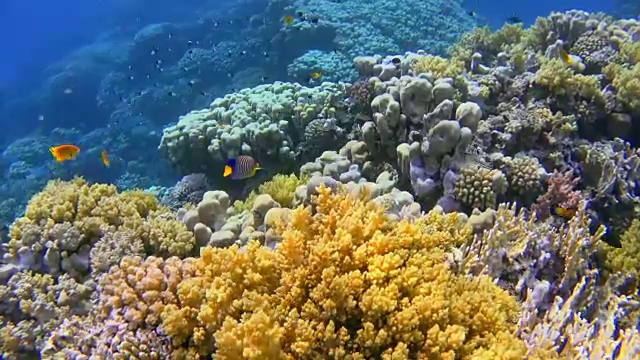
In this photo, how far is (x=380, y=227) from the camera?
318cm

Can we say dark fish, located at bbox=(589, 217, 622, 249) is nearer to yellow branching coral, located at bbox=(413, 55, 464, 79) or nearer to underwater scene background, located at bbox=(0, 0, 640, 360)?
underwater scene background, located at bbox=(0, 0, 640, 360)

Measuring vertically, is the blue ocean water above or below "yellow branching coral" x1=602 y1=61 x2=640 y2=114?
above

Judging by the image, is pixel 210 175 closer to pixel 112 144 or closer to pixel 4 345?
pixel 4 345

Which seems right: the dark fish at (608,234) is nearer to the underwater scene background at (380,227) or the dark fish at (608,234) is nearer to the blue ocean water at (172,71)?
the underwater scene background at (380,227)

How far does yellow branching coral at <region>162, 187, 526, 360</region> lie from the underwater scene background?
1 cm

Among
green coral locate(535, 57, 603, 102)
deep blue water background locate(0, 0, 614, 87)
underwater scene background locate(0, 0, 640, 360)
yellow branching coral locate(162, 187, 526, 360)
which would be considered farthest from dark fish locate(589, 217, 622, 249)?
deep blue water background locate(0, 0, 614, 87)

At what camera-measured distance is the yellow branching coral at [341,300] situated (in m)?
2.53

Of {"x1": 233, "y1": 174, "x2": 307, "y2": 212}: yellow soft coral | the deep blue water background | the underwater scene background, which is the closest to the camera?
the underwater scene background

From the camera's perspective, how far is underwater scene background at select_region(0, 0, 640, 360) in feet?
8.90

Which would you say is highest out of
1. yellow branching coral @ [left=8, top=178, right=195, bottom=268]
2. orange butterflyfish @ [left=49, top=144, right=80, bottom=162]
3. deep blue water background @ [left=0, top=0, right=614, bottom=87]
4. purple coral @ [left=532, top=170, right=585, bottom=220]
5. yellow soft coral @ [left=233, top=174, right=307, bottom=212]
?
deep blue water background @ [left=0, top=0, right=614, bottom=87]

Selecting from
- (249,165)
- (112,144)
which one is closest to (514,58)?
(249,165)

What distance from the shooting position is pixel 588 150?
18.3 ft

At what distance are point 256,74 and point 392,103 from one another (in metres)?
13.7

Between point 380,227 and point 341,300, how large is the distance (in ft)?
2.43
